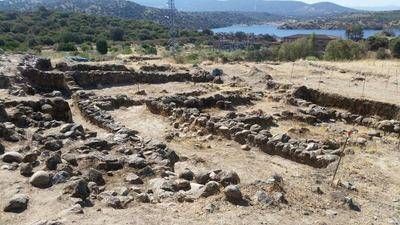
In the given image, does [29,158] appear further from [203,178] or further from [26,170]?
[203,178]

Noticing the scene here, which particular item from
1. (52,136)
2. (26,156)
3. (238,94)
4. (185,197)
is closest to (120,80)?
(238,94)

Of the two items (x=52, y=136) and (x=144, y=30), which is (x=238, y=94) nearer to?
(x=52, y=136)

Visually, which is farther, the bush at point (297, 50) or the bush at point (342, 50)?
the bush at point (297, 50)

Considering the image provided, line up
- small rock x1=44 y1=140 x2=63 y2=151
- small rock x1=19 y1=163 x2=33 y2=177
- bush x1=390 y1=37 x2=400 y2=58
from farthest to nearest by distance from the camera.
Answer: bush x1=390 y1=37 x2=400 y2=58
small rock x1=44 y1=140 x2=63 y2=151
small rock x1=19 y1=163 x2=33 y2=177

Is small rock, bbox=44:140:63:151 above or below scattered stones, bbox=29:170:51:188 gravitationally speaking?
below

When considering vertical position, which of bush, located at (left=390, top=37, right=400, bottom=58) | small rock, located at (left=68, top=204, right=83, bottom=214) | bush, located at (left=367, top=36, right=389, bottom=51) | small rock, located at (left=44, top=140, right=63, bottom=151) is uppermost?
small rock, located at (left=68, top=204, right=83, bottom=214)

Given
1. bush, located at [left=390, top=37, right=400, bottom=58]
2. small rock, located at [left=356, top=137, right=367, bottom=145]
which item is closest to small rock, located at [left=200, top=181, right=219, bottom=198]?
small rock, located at [left=356, top=137, right=367, bottom=145]

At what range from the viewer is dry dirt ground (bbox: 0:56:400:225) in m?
8.45

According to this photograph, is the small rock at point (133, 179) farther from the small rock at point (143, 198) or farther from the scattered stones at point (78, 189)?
the scattered stones at point (78, 189)

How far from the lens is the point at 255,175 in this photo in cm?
1250

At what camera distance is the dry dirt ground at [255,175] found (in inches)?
333

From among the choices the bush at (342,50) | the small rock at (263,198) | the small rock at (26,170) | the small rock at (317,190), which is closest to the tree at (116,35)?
the bush at (342,50)

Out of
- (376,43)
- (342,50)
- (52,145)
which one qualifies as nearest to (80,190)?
(52,145)

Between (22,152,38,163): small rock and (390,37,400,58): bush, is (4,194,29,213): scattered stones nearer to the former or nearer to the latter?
(22,152,38,163): small rock
